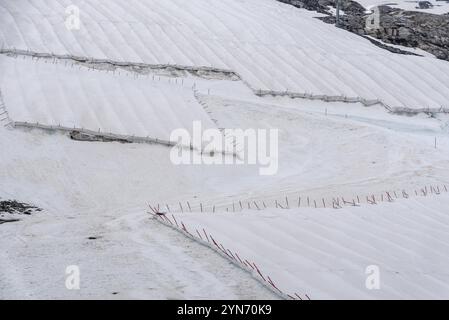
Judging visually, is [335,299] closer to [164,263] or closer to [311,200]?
[164,263]

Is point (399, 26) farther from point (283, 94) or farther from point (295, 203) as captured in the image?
point (295, 203)

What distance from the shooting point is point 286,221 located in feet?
60.7

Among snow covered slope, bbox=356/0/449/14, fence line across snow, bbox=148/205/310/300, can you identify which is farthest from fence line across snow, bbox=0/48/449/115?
snow covered slope, bbox=356/0/449/14

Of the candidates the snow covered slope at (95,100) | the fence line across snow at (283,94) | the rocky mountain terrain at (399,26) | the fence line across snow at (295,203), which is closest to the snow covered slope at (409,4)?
the rocky mountain terrain at (399,26)

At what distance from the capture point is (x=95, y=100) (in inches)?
1174

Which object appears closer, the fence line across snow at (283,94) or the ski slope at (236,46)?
the fence line across snow at (283,94)

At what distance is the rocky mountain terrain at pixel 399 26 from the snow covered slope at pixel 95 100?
2012cm

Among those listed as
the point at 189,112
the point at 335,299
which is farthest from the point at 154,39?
the point at 335,299

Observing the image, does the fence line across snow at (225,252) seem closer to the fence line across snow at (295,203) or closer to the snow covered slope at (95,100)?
the fence line across snow at (295,203)

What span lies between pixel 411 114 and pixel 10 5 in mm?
28510

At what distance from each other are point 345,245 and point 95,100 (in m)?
17.1

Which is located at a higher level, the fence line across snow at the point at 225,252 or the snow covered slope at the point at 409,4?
the snow covered slope at the point at 409,4

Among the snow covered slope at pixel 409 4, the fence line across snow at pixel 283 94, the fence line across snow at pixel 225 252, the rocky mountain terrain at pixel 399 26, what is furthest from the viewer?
the snow covered slope at pixel 409 4

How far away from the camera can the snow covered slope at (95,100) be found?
28.0 metres
